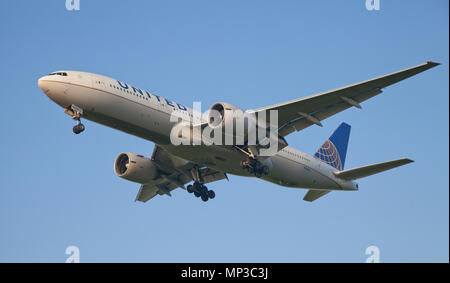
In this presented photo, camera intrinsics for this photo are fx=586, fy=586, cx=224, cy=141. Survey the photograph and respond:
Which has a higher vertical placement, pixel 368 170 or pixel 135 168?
pixel 135 168

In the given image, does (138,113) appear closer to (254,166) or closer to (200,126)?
(200,126)

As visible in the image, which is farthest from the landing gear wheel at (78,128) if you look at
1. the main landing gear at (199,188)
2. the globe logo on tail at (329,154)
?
the globe logo on tail at (329,154)

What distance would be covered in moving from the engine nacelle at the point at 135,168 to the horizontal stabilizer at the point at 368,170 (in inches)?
470

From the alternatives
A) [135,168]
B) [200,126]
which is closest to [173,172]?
[135,168]

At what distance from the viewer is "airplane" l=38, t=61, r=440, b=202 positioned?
29.7 m

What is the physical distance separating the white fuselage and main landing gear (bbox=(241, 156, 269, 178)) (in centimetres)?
43

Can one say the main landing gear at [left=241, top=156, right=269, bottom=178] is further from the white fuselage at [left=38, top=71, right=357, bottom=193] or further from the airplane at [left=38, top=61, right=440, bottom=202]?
the white fuselage at [left=38, top=71, right=357, bottom=193]

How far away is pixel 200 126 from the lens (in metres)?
31.3

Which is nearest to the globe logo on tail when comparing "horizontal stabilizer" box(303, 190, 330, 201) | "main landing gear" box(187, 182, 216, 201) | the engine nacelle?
"horizontal stabilizer" box(303, 190, 330, 201)

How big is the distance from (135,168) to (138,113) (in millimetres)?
7358

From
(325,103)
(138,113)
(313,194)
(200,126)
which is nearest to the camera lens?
(138,113)

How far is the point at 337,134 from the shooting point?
141 ft
